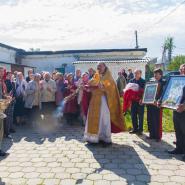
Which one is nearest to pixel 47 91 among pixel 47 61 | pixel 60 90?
pixel 60 90

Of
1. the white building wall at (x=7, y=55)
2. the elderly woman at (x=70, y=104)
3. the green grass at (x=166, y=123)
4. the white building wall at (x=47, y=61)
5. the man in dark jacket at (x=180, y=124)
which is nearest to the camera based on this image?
the man in dark jacket at (x=180, y=124)

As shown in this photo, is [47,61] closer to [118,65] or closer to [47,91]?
[118,65]

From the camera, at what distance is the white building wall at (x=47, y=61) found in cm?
2483

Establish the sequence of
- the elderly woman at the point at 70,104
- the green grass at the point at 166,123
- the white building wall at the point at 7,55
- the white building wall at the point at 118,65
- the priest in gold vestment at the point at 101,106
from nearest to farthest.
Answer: the priest in gold vestment at the point at 101,106, the green grass at the point at 166,123, the elderly woman at the point at 70,104, the white building wall at the point at 7,55, the white building wall at the point at 118,65

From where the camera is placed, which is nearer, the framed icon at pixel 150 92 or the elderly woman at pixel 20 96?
the framed icon at pixel 150 92

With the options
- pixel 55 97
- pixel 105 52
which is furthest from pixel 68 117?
pixel 105 52

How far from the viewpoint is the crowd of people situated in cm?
732

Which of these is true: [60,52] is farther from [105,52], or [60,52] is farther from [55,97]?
[55,97]

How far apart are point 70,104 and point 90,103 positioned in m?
2.69

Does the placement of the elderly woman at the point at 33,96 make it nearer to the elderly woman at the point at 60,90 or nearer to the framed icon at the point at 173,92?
the elderly woman at the point at 60,90

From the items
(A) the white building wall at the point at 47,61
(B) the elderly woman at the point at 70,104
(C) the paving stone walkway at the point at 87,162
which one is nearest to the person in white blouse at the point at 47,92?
(B) the elderly woman at the point at 70,104

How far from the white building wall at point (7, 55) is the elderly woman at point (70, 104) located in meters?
11.0

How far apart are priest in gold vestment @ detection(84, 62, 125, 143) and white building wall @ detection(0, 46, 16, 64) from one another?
13.9 m

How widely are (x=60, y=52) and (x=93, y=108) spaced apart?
18.2 m
